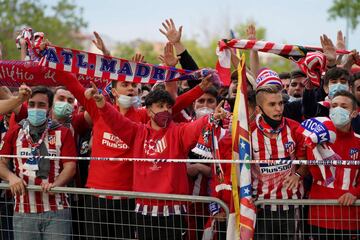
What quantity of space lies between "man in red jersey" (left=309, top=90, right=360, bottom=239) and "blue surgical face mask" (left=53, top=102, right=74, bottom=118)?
2.77m

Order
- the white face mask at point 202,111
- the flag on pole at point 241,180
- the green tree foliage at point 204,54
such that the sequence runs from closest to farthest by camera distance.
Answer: the flag on pole at point 241,180
the white face mask at point 202,111
the green tree foliage at point 204,54

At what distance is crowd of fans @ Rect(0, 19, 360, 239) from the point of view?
644cm

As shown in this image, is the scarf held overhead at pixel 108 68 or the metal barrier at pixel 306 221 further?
the scarf held overhead at pixel 108 68

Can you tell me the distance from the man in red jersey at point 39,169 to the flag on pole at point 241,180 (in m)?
1.83

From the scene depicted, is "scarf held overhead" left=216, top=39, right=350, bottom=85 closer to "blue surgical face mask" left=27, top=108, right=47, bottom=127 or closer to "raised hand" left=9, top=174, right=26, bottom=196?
"blue surgical face mask" left=27, top=108, right=47, bottom=127

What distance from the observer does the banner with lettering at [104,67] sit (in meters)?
7.20

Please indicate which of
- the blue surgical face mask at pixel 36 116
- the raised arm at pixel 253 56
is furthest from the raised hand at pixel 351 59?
the blue surgical face mask at pixel 36 116

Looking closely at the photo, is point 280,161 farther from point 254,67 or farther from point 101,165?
point 254,67

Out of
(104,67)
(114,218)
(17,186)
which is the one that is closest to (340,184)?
(114,218)

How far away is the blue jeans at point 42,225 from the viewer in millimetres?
7145

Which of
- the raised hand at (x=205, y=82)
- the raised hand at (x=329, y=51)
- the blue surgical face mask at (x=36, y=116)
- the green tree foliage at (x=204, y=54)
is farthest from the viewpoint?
the green tree foliage at (x=204, y=54)

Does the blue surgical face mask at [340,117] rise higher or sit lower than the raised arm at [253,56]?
lower

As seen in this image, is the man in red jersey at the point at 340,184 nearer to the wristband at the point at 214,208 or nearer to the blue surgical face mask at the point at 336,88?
the blue surgical face mask at the point at 336,88

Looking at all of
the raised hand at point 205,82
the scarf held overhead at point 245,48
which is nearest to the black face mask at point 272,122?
the scarf held overhead at point 245,48
